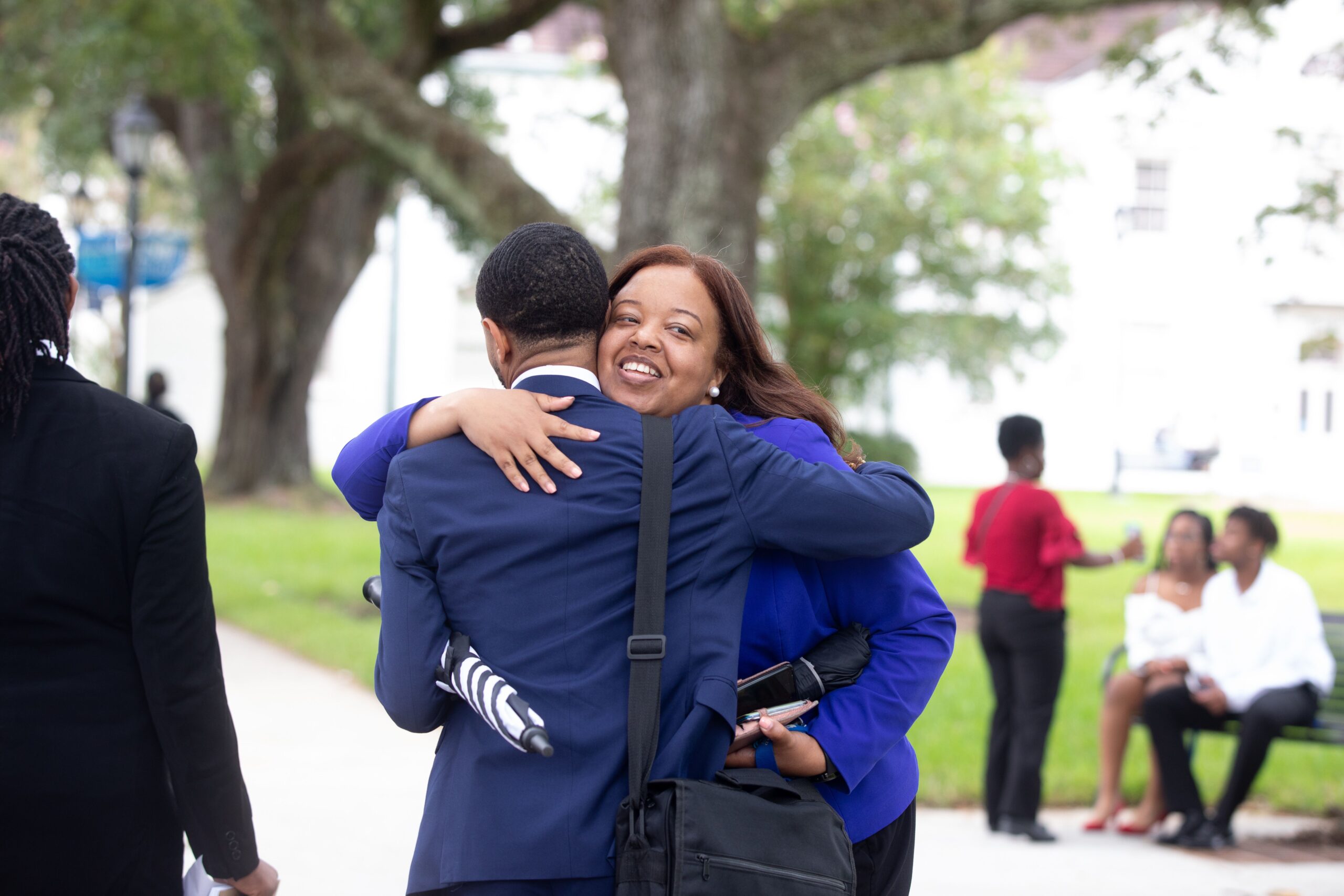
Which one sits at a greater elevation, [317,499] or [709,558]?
[709,558]

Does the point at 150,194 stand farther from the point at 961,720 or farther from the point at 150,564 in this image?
the point at 150,564

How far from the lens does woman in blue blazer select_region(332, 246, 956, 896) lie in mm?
2203

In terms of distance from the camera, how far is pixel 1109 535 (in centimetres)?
2045

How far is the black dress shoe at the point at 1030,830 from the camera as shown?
579 cm

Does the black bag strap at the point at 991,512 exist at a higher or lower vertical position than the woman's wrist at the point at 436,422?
lower

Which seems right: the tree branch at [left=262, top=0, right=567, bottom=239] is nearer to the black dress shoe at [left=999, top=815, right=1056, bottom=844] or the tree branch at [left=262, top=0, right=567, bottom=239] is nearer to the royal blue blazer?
the black dress shoe at [left=999, top=815, right=1056, bottom=844]

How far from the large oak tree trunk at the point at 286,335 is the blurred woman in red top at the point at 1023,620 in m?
15.8

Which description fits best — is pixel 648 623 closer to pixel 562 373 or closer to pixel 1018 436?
pixel 562 373

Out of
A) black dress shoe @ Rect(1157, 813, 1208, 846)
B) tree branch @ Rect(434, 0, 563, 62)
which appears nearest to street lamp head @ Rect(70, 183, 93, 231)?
tree branch @ Rect(434, 0, 563, 62)

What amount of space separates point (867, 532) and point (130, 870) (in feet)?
4.72

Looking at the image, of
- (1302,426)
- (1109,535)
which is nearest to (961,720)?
(1109,535)

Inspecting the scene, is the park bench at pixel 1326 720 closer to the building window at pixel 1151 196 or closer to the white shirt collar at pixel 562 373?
the white shirt collar at pixel 562 373

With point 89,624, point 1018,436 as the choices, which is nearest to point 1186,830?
point 1018,436

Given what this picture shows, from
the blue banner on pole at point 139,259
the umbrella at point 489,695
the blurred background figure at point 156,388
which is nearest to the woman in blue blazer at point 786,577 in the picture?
the umbrella at point 489,695
